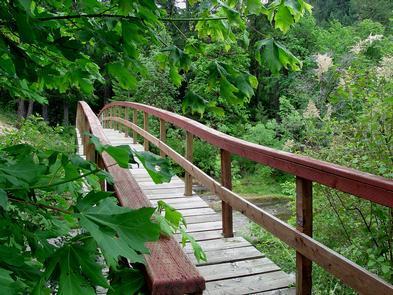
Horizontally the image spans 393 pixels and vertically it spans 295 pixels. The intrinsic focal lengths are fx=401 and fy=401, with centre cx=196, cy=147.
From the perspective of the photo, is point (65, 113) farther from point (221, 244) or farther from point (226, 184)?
point (221, 244)

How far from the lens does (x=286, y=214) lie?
9898 millimetres

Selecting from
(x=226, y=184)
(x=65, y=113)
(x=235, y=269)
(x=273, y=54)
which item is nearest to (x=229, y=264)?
(x=235, y=269)

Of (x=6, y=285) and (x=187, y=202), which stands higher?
(x=6, y=285)

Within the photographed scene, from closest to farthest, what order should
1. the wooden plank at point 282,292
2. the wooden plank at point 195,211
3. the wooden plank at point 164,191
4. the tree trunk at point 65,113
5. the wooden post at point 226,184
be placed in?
the wooden plank at point 282,292
the wooden post at point 226,184
the wooden plank at point 195,211
the wooden plank at point 164,191
the tree trunk at point 65,113

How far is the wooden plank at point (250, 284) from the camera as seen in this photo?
2.37 metres

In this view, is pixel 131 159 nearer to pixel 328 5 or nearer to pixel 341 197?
pixel 341 197

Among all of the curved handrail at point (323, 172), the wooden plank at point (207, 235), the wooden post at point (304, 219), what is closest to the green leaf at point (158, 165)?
the curved handrail at point (323, 172)

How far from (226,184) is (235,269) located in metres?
0.75

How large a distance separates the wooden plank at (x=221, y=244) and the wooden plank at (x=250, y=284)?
0.49 meters

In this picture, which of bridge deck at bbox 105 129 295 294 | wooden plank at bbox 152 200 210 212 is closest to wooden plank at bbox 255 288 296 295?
bridge deck at bbox 105 129 295 294

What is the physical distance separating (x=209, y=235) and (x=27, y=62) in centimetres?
231

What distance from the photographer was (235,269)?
8.70 ft

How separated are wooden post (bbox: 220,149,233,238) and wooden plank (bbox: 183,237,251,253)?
3.3 inches

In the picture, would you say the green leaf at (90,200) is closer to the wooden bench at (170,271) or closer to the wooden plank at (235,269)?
the wooden bench at (170,271)
